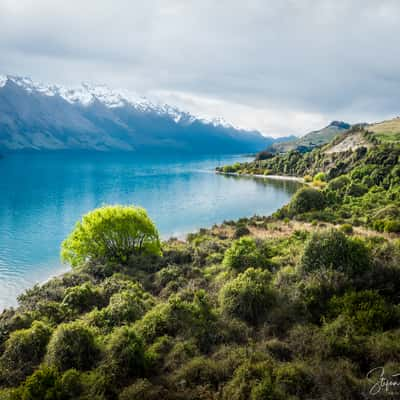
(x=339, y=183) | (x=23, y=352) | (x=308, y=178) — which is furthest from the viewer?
(x=308, y=178)

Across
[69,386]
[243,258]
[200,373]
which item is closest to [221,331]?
[200,373]

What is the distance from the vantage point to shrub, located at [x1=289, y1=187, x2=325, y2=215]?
57062 millimetres

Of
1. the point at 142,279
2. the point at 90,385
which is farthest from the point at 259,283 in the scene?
the point at 142,279

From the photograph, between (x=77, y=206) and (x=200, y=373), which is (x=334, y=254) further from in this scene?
(x=77, y=206)

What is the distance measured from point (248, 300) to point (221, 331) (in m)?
2.35

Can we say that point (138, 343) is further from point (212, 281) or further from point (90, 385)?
point (212, 281)

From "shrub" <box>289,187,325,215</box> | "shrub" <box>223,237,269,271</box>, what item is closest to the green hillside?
"shrub" <box>289,187,325,215</box>

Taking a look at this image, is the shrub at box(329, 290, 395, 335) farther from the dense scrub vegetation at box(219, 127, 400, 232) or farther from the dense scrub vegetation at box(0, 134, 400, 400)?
the dense scrub vegetation at box(219, 127, 400, 232)

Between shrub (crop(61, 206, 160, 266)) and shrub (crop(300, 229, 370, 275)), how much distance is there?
16.6 meters

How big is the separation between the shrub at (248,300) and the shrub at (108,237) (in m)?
15.8

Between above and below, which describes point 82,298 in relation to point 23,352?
above

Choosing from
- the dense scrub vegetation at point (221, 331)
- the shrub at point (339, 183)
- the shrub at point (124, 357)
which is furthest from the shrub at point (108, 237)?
the shrub at point (339, 183)

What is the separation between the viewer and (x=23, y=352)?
14.9m

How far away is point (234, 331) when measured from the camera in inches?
610
